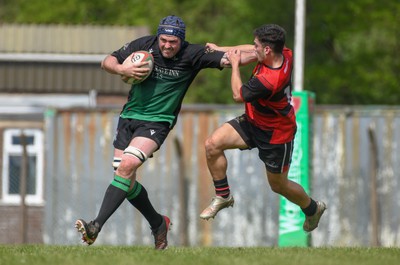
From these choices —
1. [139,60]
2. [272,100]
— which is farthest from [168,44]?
[272,100]

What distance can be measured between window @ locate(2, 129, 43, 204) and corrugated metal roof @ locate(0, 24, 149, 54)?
414cm

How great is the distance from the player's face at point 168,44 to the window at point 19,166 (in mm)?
11285

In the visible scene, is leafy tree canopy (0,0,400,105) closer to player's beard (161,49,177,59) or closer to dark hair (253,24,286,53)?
dark hair (253,24,286,53)

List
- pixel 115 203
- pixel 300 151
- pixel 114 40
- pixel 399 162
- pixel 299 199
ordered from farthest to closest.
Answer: pixel 114 40, pixel 399 162, pixel 300 151, pixel 299 199, pixel 115 203

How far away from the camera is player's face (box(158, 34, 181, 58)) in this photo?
10359 mm

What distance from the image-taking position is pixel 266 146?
35.3 feet

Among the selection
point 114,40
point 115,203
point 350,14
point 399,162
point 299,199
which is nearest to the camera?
point 115,203

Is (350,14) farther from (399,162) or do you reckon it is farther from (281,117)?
Result: (281,117)

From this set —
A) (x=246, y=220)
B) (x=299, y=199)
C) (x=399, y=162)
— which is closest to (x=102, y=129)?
(x=246, y=220)

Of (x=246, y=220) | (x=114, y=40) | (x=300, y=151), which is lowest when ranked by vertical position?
(x=246, y=220)

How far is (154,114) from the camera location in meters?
10.5

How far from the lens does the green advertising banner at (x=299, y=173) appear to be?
639 inches

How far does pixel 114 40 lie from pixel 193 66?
15.9m

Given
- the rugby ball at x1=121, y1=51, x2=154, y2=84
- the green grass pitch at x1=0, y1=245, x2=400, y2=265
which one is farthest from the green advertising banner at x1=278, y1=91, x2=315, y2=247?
the rugby ball at x1=121, y1=51, x2=154, y2=84
